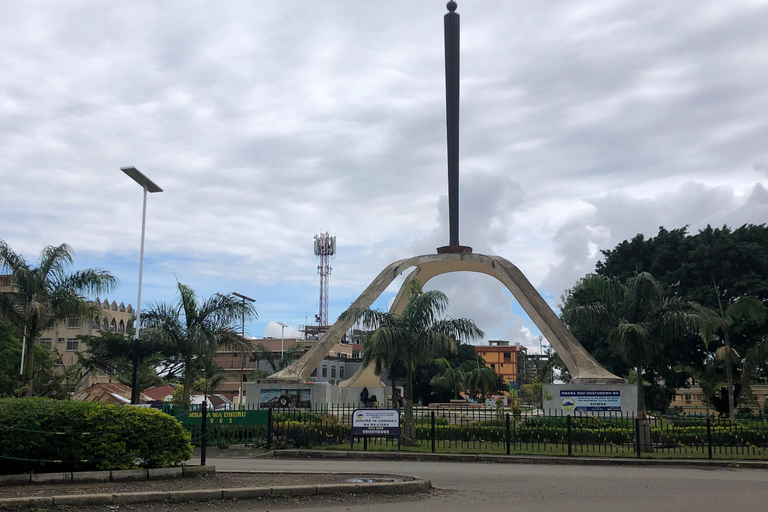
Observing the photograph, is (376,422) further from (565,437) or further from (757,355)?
(757,355)

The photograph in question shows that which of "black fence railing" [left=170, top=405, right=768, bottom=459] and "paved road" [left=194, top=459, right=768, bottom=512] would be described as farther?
"black fence railing" [left=170, top=405, right=768, bottom=459]

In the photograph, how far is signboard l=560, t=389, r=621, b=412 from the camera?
75.8 feet

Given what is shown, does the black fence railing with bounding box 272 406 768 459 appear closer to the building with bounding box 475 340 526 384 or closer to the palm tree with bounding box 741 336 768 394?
the palm tree with bounding box 741 336 768 394

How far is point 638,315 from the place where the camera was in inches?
939

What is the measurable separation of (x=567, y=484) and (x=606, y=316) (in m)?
12.4

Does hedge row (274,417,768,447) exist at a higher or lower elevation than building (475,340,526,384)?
lower

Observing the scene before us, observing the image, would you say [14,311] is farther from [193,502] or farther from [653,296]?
[653,296]

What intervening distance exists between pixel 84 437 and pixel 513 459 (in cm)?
955

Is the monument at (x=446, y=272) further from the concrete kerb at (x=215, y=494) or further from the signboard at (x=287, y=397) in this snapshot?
the concrete kerb at (x=215, y=494)

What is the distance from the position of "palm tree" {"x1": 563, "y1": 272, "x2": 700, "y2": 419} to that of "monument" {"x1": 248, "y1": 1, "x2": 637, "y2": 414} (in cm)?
220

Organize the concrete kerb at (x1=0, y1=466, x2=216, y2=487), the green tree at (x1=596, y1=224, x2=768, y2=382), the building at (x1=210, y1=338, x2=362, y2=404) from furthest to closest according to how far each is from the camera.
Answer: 1. the building at (x1=210, y1=338, x2=362, y2=404)
2. the green tree at (x1=596, y1=224, x2=768, y2=382)
3. the concrete kerb at (x1=0, y1=466, x2=216, y2=487)

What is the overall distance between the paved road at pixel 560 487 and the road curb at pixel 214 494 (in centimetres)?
47

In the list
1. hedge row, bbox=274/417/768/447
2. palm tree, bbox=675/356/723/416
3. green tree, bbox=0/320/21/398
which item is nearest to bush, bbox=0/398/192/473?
hedge row, bbox=274/417/768/447

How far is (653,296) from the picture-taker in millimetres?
24203
